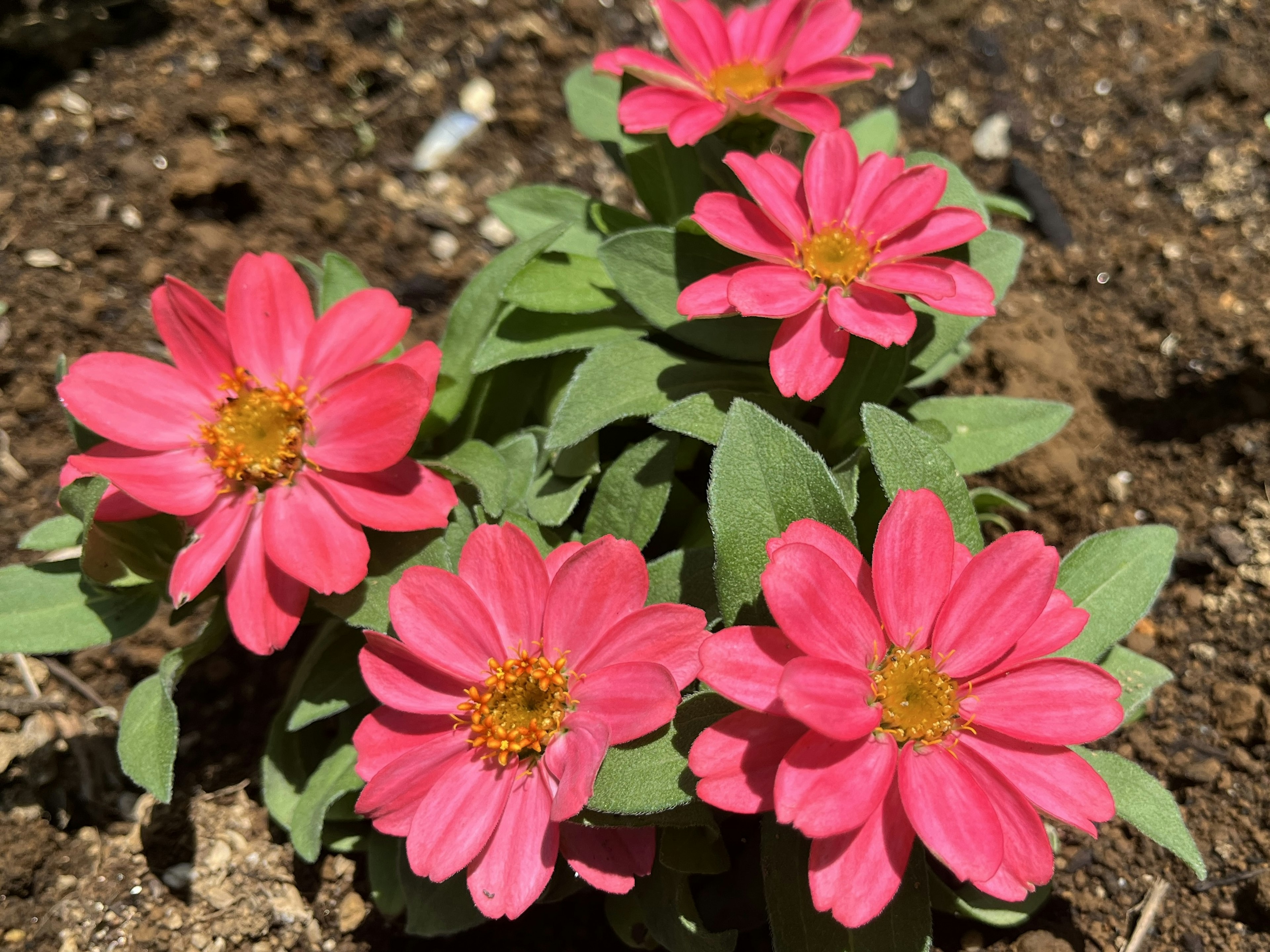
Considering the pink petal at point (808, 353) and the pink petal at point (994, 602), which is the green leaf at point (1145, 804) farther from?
the pink petal at point (808, 353)

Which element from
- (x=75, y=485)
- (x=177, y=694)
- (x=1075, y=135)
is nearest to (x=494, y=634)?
(x=75, y=485)

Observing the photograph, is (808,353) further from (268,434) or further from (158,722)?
(158,722)

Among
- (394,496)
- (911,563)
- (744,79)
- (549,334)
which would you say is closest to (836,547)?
(911,563)

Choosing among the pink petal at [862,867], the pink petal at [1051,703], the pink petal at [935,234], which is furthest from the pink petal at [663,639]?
the pink petal at [935,234]

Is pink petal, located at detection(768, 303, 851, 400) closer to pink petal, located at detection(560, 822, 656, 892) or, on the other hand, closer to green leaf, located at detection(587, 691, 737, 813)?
green leaf, located at detection(587, 691, 737, 813)

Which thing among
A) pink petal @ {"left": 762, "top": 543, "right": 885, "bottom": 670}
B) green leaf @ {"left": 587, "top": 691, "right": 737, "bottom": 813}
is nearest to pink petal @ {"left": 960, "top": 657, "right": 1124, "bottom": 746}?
pink petal @ {"left": 762, "top": 543, "right": 885, "bottom": 670}

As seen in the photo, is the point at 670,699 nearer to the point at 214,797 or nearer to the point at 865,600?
the point at 865,600

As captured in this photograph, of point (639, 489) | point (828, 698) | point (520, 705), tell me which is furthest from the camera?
point (639, 489)
